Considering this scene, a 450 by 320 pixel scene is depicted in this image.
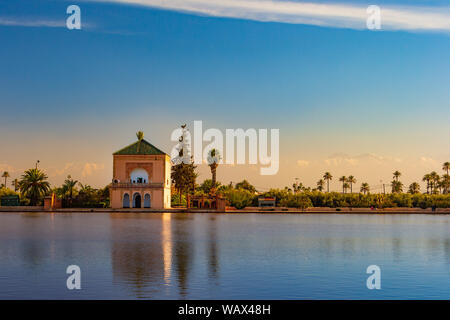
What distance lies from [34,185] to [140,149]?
16535mm

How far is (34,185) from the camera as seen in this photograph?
75.9 m

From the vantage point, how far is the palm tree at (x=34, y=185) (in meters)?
75.6

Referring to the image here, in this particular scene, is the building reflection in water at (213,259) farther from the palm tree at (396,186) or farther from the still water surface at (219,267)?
the palm tree at (396,186)

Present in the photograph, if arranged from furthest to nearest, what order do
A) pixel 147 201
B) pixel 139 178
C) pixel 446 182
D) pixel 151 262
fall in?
pixel 446 182, pixel 139 178, pixel 147 201, pixel 151 262

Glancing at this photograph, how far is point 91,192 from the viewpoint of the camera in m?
75.5

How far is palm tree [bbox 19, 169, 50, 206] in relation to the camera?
75.6 metres

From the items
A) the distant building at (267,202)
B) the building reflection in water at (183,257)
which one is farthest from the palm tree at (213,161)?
the building reflection in water at (183,257)

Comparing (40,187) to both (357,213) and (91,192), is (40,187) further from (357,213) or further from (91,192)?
(357,213)

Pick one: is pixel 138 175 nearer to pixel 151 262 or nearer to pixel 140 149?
pixel 140 149

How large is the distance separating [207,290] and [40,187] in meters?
67.6

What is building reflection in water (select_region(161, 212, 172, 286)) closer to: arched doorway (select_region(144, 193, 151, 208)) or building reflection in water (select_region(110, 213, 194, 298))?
building reflection in water (select_region(110, 213, 194, 298))

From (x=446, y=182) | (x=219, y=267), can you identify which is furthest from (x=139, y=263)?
(x=446, y=182)
